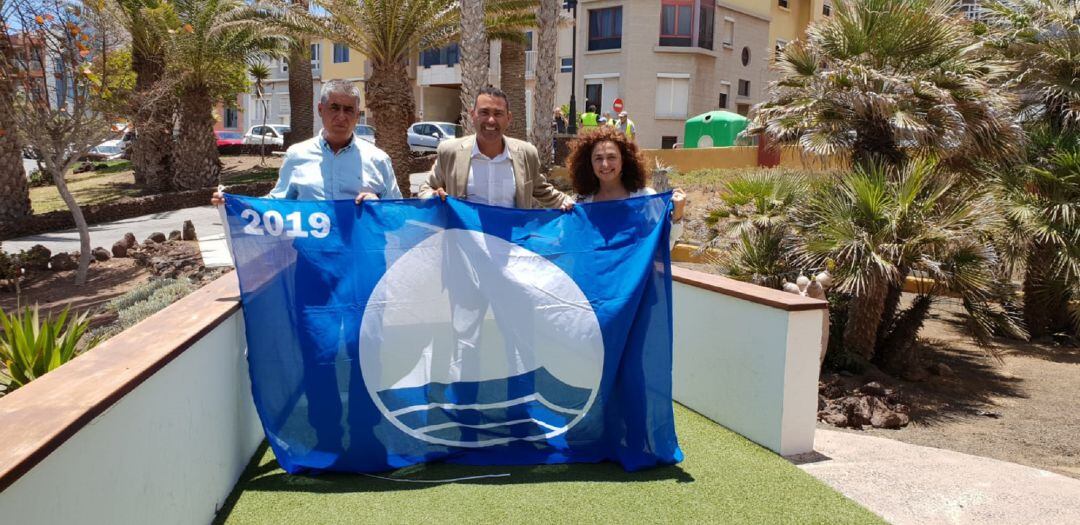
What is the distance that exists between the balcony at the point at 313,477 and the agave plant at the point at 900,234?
3426 mm

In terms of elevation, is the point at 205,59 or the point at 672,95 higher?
the point at 672,95

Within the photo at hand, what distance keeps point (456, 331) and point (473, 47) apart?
45.8ft

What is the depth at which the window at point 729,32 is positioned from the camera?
40594 millimetres

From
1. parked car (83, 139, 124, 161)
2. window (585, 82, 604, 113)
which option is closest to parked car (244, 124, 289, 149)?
parked car (83, 139, 124, 161)

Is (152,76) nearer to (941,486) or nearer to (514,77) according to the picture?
(514,77)

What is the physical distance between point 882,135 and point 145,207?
1750cm

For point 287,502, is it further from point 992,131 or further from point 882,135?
point 992,131

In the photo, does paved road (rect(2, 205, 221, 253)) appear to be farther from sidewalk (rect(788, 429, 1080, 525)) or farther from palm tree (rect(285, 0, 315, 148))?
sidewalk (rect(788, 429, 1080, 525))

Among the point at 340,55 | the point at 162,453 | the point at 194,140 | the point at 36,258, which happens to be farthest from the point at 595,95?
the point at 162,453

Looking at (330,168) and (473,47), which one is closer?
(330,168)

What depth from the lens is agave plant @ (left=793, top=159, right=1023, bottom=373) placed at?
8.21 meters

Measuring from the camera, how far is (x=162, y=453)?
118 inches

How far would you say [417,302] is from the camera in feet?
13.9

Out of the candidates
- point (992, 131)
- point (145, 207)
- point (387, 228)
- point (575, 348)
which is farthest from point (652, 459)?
point (145, 207)
